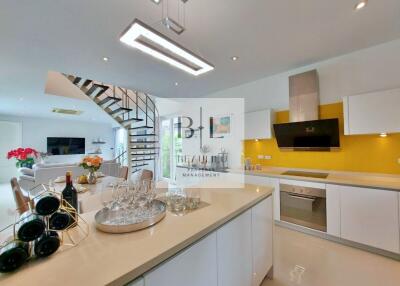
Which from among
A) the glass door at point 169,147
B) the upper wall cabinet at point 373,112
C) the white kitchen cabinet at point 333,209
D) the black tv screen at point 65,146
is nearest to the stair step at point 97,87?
the glass door at point 169,147

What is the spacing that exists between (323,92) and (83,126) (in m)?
10.2

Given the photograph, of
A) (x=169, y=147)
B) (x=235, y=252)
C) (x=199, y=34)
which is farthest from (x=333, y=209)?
(x=169, y=147)

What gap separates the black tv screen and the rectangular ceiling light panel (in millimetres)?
9437

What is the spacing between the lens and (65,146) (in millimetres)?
8672

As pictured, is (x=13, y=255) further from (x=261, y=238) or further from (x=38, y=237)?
(x=261, y=238)

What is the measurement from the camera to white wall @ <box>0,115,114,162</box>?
7844 millimetres

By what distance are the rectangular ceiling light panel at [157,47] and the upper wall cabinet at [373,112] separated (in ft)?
7.11

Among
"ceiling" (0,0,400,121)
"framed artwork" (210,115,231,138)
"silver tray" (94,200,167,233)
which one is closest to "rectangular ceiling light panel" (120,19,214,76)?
"ceiling" (0,0,400,121)

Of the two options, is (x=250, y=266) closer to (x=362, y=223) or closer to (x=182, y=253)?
(x=182, y=253)

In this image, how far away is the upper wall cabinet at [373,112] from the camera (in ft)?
7.20

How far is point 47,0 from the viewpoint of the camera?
1634 mm

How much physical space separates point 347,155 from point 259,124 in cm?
141

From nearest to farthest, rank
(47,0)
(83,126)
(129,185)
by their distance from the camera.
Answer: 1. (129,185)
2. (47,0)
3. (83,126)

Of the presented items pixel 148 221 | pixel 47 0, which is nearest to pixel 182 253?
pixel 148 221
